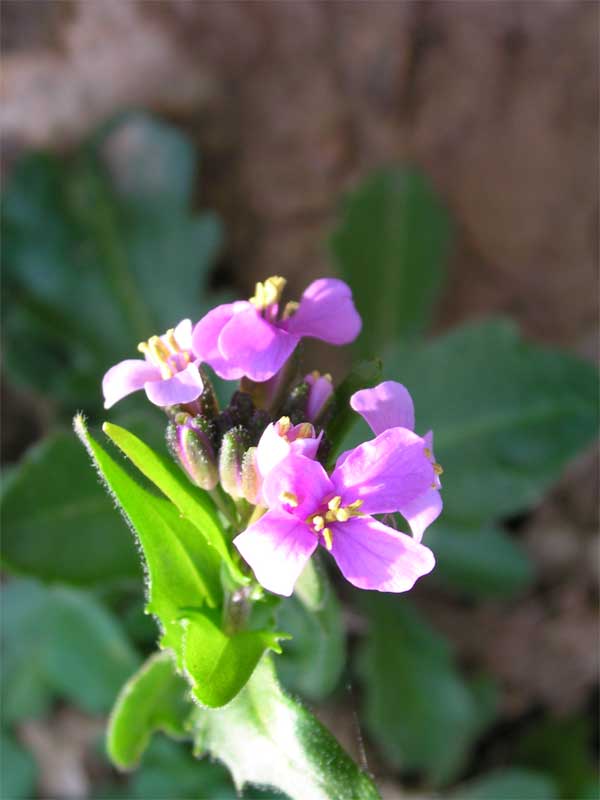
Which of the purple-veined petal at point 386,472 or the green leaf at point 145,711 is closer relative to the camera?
the purple-veined petal at point 386,472

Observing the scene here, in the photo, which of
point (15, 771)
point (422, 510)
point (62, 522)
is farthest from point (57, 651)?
point (422, 510)

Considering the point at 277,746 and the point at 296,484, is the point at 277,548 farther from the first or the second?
the point at 277,746

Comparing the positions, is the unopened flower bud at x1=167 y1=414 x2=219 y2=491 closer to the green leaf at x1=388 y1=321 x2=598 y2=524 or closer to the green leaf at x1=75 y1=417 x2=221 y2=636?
the green leaf at x1=75 y1=417 x2=221 y2=636

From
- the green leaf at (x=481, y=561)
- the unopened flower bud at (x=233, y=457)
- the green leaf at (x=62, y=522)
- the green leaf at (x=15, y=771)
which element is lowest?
the green leaf at (x=481, y=561)

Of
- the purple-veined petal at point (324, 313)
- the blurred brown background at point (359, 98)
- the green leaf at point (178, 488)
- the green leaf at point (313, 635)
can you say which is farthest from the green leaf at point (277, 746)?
the blurred brown background at point (359, 98)

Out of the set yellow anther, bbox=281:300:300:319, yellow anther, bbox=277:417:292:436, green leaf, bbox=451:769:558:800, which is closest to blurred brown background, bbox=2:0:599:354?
green leaf, bbox=451:769:558:800

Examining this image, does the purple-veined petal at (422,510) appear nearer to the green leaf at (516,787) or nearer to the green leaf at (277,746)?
the green leaf at (277,746)

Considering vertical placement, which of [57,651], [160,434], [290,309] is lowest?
[57,651]
